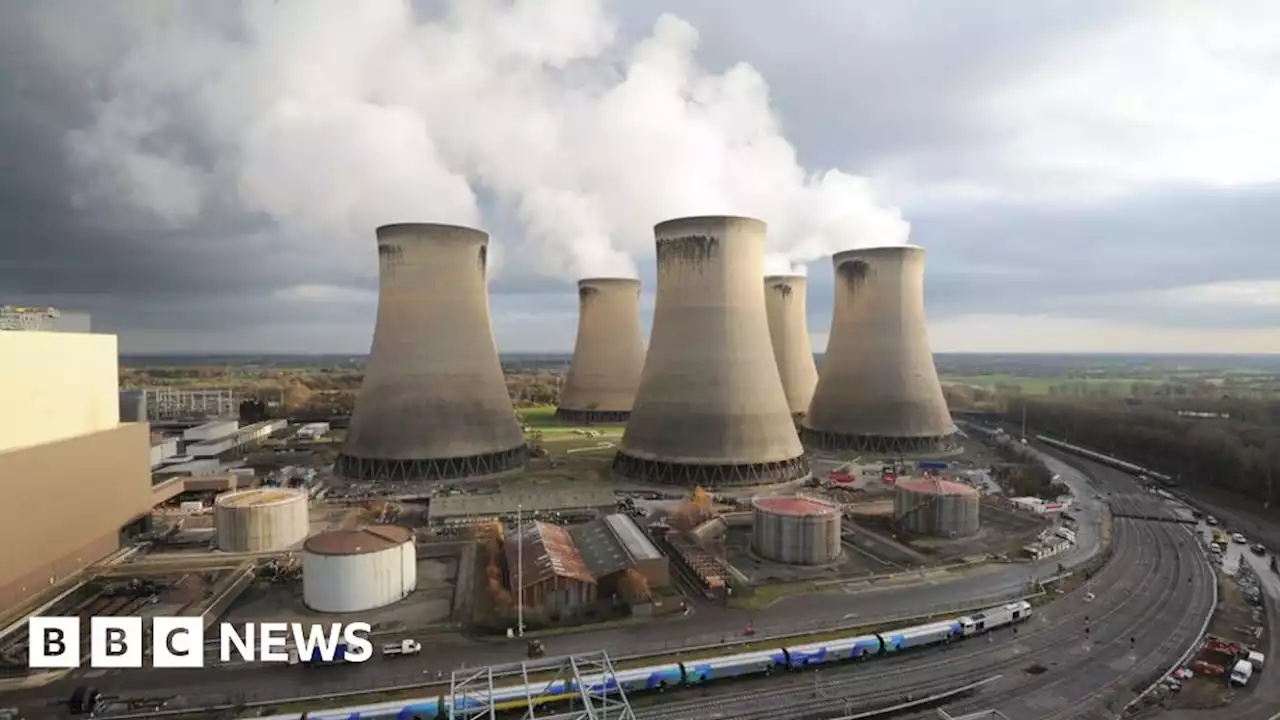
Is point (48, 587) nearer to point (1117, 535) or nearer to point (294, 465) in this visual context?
point (294, 465)

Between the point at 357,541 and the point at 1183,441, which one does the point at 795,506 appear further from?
the point at 1183,441

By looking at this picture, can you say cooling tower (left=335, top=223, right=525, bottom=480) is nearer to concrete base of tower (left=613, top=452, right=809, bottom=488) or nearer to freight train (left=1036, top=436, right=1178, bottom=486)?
concrete base of tower (left=613, top=452, right=809, bottom=488)

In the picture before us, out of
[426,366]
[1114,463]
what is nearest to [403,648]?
[426,366]

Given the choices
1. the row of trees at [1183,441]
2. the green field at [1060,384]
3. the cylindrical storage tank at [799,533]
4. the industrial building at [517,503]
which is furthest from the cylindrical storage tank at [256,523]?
the green field at [1060,384]

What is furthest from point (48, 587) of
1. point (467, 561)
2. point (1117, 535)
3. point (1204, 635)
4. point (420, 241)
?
point (1117, 535)

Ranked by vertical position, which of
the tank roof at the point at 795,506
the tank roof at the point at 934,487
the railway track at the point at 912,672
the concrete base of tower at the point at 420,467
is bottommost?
the railway track at the point at 912,672

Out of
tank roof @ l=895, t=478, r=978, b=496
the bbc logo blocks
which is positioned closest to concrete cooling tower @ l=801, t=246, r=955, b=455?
tank roof @ l=895, t=478, r=978, b=496

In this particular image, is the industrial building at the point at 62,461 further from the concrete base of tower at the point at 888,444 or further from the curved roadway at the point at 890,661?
the concrete base of tower at the point at 888,444
